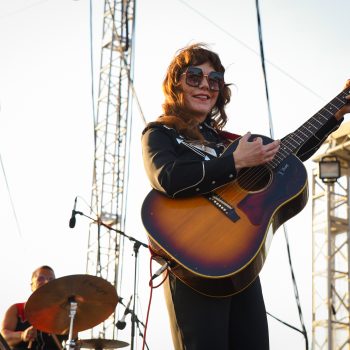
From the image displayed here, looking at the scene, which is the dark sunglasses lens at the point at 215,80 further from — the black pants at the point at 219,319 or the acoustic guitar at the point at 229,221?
the black pants at the point at 219,319

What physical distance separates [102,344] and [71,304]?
2.10 metres

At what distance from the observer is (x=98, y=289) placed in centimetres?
534

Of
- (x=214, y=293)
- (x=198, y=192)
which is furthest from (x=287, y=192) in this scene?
(x=214, y=293)

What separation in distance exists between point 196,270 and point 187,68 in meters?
1.01

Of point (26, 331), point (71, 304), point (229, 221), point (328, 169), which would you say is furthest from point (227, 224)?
point (328, 169)

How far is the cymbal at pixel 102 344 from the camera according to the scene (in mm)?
7055

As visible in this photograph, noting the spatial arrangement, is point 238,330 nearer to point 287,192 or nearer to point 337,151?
point 287,192

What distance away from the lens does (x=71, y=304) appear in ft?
17.3

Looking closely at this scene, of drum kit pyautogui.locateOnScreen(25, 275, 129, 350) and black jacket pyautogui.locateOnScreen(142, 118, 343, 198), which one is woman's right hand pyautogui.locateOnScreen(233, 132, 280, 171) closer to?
black jacket pyautogui.locateOnScreen(142, 118, 343, 198)

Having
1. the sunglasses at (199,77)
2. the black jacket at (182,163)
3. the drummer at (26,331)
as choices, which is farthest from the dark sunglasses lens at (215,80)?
the drummer at (26,331)

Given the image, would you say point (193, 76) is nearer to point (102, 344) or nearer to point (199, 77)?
point (199, 77)

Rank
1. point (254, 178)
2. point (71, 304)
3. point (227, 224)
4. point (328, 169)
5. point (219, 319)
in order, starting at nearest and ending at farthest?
point (219, 319)
point (227, 224)
point (254, 178)
point (71, 304)
point (328, 169)

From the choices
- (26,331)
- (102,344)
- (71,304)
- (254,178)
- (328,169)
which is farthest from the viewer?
(328,169)

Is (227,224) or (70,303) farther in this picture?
A: (70,303)
